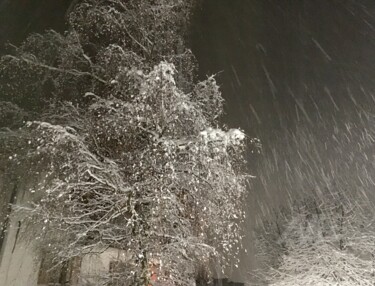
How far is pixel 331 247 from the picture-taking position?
18938 mm

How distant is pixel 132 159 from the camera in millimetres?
7609

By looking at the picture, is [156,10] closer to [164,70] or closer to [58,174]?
[164,70]

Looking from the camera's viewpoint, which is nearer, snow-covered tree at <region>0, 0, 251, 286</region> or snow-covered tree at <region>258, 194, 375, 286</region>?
snow-covered tree at <region>0, 0, 251, 286</region>

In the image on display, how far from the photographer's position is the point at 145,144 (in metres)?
8.19

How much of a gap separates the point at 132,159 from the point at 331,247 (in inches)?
588

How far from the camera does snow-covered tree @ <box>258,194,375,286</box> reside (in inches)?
690

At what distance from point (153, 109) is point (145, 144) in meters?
0.99

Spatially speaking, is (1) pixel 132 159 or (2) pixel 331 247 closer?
(1) pixel 132 159

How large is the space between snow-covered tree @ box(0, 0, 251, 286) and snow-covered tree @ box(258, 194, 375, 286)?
425 inches

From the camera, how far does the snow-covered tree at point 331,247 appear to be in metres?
17.5

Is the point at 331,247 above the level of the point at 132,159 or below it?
above

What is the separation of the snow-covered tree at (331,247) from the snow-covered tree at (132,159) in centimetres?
1079

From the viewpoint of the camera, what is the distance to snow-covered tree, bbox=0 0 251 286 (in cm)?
730

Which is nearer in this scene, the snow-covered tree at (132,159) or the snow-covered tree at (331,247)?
the snow-covered tree at (132,159)
